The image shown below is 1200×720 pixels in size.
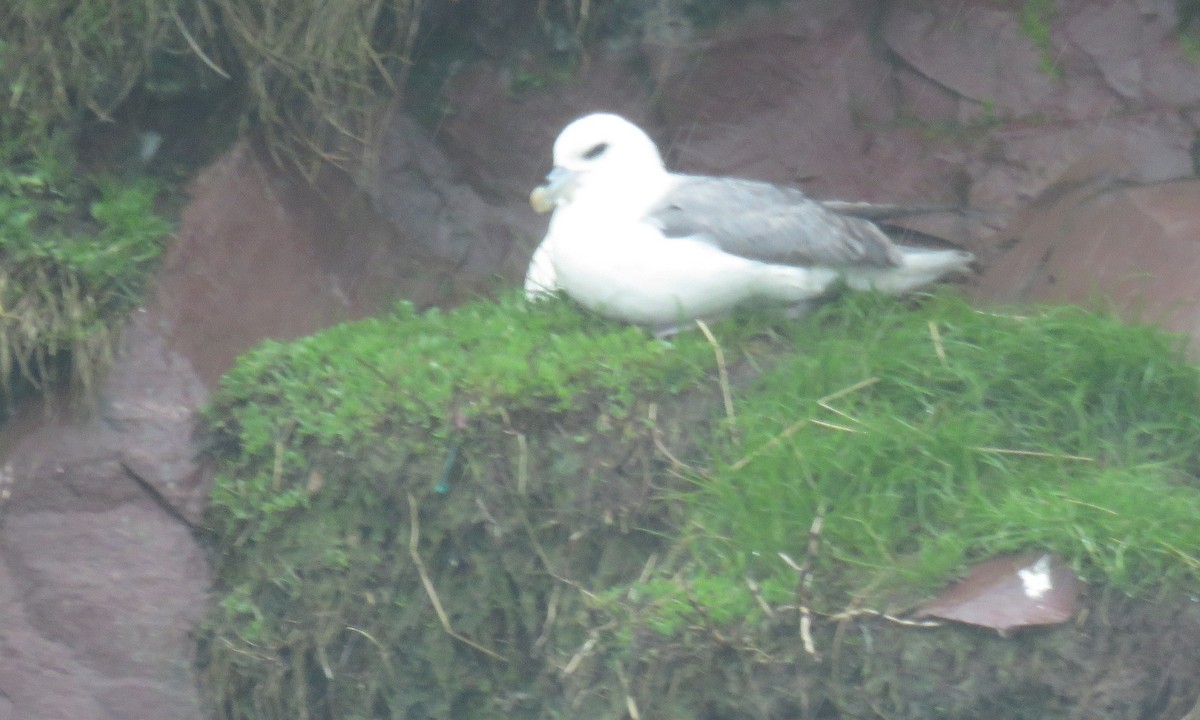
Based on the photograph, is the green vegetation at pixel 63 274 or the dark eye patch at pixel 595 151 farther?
the dark eye patch at pixel 595 151

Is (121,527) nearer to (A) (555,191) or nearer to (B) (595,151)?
(A) (555,191)

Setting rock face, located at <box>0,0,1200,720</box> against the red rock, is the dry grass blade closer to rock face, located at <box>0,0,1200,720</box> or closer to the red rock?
rock face, located at <box>0,0,1200,720</box>

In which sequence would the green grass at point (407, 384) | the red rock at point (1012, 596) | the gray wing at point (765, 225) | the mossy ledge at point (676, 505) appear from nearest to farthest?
1. the red rock at point (1012, 596)
2. the mossy ledge at point (676, 505)
3. the green grass at point (407, 384)
4. the gray wing at point (765, 225)

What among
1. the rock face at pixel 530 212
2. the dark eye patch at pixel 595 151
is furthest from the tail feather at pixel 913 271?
the dark eye patch at pixel 595 151

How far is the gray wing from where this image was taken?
3.93m

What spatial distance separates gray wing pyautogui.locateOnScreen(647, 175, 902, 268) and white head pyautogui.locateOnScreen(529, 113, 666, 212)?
180mm

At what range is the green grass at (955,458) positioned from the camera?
9.98 ft

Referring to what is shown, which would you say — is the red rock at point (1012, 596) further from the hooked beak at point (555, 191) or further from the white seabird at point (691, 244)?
the hooked beak at point (555, 191)

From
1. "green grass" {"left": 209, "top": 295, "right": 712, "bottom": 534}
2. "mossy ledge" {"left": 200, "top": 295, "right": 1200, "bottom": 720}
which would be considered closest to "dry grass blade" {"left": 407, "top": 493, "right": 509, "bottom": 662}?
"mossy ledge" {"left": 200, "top": 295, "right": 1200, "bottom": 720}

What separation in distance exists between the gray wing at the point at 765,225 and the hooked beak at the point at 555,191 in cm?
Answer: 32

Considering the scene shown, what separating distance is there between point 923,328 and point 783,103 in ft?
4.94

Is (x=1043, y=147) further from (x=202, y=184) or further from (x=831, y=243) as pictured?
(x=202, y=184)

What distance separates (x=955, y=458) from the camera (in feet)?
11.0

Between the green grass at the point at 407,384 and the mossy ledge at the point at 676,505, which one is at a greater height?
the green grass at the point at 407,384
